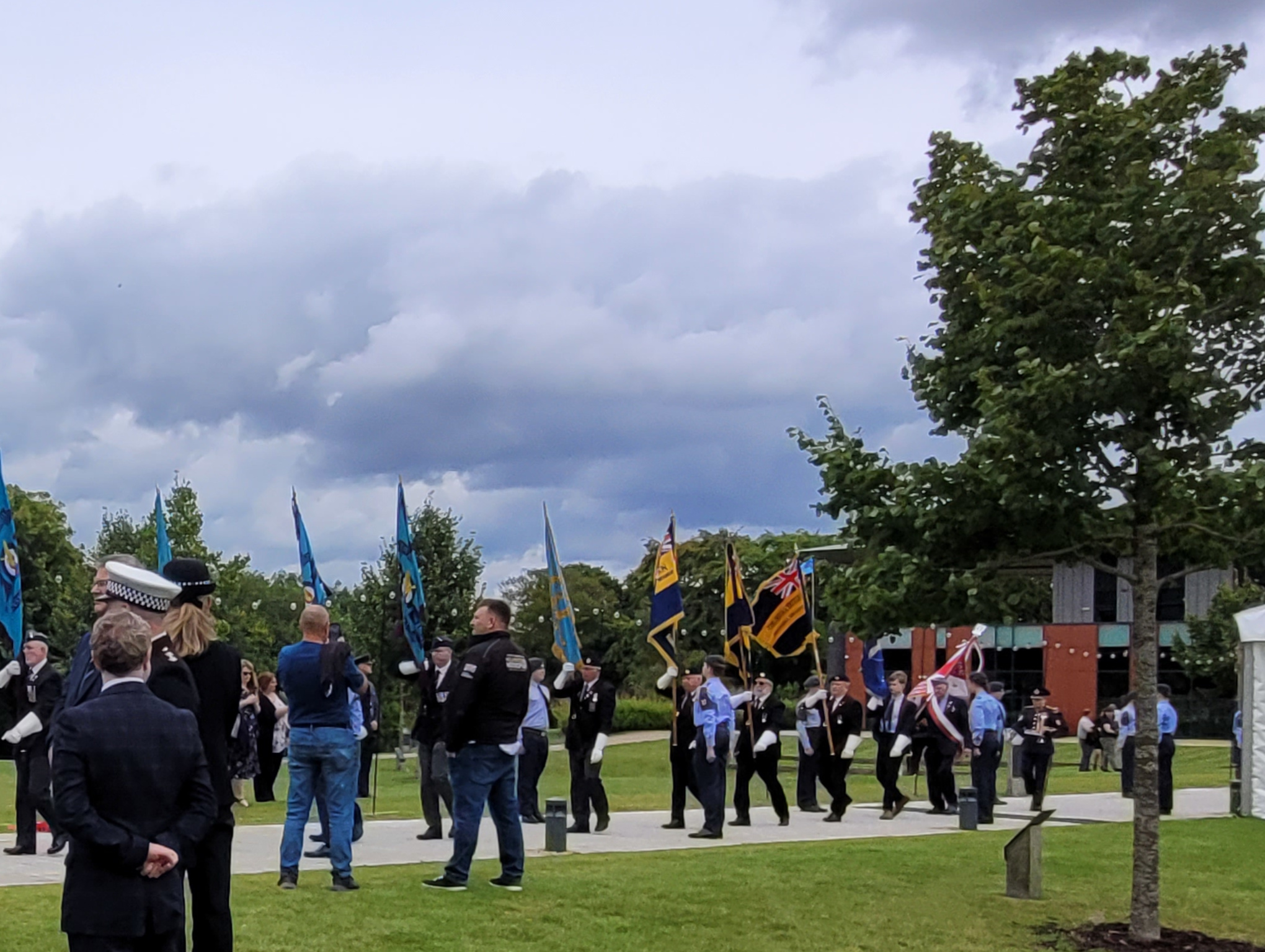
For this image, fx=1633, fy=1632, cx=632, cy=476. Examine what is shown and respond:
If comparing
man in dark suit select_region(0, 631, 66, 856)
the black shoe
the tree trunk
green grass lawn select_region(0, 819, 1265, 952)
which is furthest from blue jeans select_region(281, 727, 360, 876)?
the tree trunk

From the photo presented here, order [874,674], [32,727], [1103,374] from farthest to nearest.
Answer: [874,674], [32,727], [1103,374]

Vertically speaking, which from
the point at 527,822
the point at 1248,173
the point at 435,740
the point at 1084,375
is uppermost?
the point at 1248,173

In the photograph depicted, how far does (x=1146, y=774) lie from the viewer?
1102cm

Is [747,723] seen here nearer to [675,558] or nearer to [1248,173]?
[675,558]

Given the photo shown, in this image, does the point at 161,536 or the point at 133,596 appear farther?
the point at 161,536

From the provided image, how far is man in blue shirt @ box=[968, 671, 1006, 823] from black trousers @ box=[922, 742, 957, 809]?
0.43 meters

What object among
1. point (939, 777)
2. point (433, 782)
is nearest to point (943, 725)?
point (939, 777)

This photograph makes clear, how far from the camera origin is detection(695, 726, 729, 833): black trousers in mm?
17250

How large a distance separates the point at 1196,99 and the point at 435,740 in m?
8.59

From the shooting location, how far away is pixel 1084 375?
1079cm

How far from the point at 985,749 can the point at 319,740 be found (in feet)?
38.1

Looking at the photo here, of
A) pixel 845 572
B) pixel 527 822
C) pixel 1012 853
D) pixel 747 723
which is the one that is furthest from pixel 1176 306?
pixel 527 822

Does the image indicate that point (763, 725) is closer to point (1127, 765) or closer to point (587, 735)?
point (587, 735)

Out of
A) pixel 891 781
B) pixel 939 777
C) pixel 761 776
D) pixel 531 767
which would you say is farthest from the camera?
pixel 939 777
